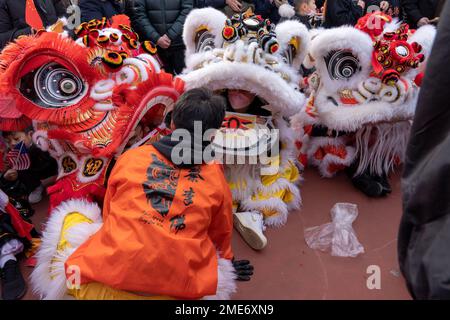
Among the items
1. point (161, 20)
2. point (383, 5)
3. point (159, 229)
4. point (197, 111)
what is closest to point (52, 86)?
point (197, 111)

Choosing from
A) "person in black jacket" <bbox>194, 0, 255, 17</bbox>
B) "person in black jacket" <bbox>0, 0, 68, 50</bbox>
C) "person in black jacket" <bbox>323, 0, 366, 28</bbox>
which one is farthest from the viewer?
"person in black jacket" <bbox>194, 0, 255, 17</bbox>

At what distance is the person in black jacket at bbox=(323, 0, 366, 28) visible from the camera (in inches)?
129

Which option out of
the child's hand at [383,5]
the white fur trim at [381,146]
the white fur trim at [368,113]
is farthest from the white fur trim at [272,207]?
the child's hand at [383,5]

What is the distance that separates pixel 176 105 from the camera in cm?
151

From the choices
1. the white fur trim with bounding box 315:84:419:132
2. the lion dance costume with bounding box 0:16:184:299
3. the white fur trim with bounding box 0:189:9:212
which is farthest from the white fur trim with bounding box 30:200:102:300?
the white fur trim with bounding box 315:84:419:132

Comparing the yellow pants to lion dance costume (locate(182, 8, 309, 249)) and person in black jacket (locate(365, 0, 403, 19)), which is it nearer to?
lion dance costume (locate(182, 8, 309, 249))

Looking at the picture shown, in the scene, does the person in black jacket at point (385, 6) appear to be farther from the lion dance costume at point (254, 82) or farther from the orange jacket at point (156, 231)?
the orange jacket at point (156, 231)

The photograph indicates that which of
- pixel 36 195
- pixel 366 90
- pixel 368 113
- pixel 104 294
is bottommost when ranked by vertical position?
pixel 36 195

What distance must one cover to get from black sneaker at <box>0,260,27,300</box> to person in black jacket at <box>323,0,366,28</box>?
10.1 ft

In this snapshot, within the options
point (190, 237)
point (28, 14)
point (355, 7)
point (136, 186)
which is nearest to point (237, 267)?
point (190, 237)

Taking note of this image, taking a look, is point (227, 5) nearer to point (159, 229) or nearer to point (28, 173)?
point (28, 173)

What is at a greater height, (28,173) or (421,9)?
(421,9)

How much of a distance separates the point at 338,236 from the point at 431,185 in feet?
5.41
